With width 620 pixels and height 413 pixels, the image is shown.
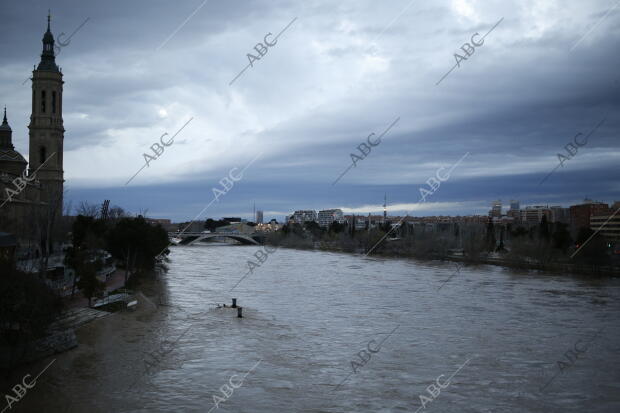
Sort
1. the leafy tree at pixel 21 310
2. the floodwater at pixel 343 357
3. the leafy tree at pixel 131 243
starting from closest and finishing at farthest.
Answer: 1. the floodwater at pixel 343 357
2. the leafy tree at pixel 21 310
3. the leafy tree at pixel 131 243

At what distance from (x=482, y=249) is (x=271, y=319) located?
35922 millimetres

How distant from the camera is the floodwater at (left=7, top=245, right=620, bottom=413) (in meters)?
10.4

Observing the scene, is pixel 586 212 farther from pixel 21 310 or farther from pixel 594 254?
pixel 21 310

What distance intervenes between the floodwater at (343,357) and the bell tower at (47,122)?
28.3m

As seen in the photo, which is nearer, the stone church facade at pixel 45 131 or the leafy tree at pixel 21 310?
the leafy tree at pixel 21 310

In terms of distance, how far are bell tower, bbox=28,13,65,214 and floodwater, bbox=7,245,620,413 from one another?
28295mm

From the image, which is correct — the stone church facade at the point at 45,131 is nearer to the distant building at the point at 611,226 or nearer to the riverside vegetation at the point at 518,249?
the riverside vegetation at the point at 518,249

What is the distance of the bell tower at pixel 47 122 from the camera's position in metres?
46.6

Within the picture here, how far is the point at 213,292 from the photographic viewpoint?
81.8 ft

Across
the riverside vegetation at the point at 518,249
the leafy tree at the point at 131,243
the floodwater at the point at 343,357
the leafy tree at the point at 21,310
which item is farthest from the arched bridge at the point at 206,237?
the leafy tree at the point at 21,310

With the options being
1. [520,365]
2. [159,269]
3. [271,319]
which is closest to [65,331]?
[271,319]

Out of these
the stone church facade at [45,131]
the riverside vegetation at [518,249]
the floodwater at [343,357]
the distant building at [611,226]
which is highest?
the stone church facade at [45,131]

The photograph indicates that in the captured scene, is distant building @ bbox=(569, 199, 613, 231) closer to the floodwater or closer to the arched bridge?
the arched bridge

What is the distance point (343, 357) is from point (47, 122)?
42089 millimetres
